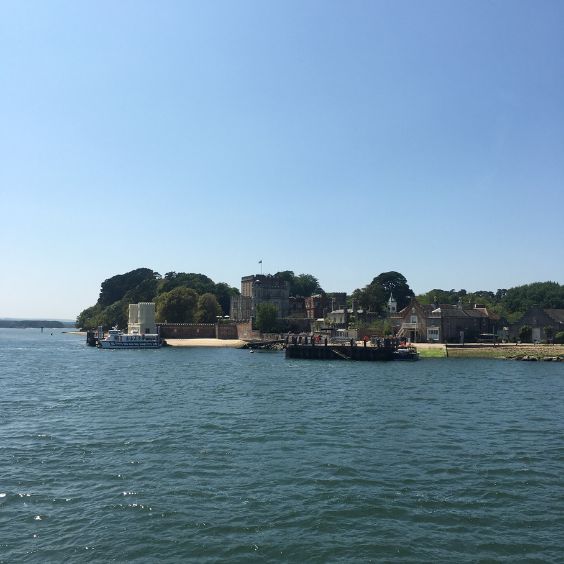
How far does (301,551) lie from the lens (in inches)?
577

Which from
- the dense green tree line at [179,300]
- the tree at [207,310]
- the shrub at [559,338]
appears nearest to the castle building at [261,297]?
the dense green tree line at [179,300]

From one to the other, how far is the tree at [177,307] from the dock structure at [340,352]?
62042 mm

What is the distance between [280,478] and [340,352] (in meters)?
66.3

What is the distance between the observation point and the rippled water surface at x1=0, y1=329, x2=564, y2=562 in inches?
593

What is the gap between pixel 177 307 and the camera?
14412cm

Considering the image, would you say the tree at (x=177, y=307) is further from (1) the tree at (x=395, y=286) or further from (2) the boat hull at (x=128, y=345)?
(1) the tree at (x=395, y=286)

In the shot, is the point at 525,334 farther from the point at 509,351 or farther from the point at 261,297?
the point at 261,297

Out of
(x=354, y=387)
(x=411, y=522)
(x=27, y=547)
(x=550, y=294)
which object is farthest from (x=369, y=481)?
(x=550, y=294)

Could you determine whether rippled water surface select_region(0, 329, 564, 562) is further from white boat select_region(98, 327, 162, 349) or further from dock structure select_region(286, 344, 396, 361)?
white boat select_region(98, 327, 162, 349)

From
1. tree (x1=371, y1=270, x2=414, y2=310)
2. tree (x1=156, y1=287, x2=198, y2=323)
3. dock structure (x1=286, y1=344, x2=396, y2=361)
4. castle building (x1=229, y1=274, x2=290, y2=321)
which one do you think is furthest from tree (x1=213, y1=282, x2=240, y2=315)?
dock structure (x1=286, y1=344, x2=396, y2=361)

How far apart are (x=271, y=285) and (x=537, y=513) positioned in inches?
5739

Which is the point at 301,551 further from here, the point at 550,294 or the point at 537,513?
the point at 550,294

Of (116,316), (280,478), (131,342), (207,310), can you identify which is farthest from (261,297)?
(280,478)

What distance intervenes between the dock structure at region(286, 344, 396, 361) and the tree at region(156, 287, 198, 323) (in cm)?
Answer: 6204
